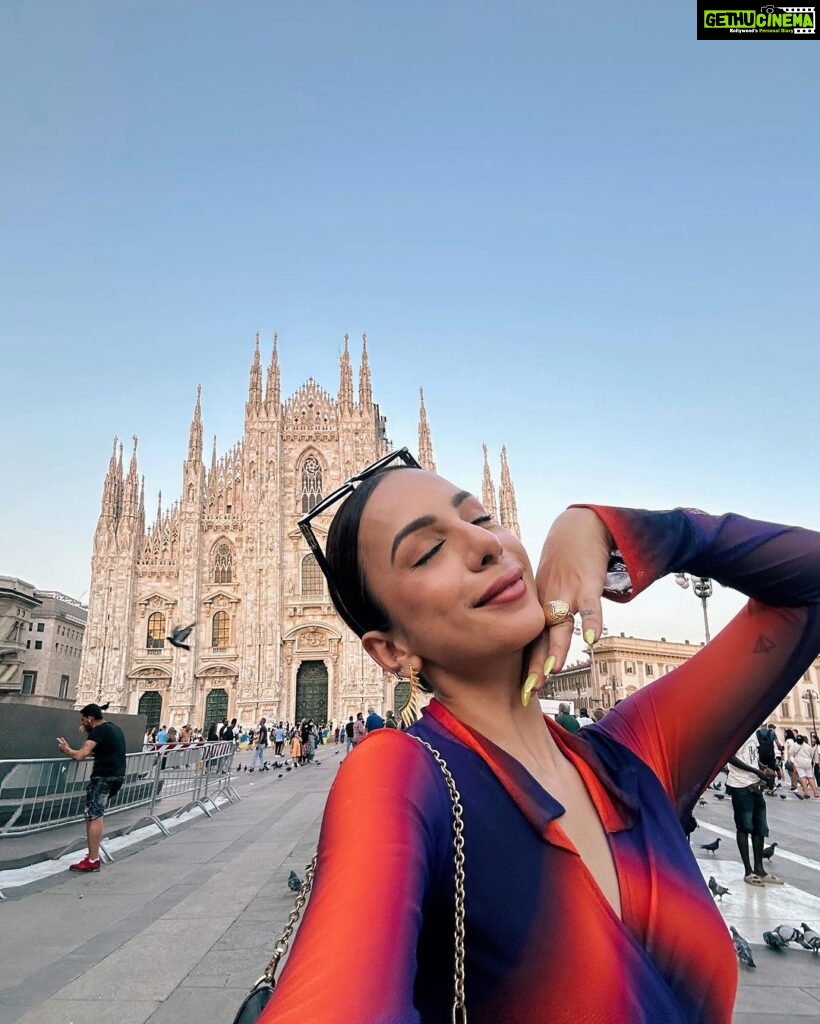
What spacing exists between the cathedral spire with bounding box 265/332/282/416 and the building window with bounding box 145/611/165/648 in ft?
38.1

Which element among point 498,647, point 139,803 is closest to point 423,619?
point 498,647

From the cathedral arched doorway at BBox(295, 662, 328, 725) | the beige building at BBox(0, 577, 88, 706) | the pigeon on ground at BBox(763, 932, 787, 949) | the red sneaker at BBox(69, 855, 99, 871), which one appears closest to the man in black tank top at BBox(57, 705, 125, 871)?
the red sneaker at BBox(69, 855, 99, 871)

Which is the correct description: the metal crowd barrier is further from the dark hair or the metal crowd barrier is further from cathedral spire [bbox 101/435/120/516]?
cathedral spire [bbox 101/435/120/516]

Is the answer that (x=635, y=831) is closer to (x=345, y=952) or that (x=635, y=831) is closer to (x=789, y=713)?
(x=345, y=952)

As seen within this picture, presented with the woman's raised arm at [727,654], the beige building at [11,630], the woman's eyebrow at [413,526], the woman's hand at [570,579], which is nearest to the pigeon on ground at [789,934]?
the woman's raised arm at [727,654]

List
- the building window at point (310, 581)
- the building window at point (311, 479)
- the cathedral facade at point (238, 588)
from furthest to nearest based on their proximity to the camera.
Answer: the building window at point (311, 479)
the building window at point (310, 581)
the cathedral facade at point (238, 588)

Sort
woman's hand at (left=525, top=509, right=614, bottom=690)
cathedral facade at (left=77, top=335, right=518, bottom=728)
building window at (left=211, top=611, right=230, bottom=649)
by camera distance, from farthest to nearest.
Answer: building window at (left=211, top=611, right=230, bottom=649) < cathedral facade at (left=77, top=335, right=518, bottom=728) < woman's hand at (left=525, top=509, right=614, bottom=690)

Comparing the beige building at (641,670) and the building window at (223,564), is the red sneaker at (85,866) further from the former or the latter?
the beige building at (641,670)

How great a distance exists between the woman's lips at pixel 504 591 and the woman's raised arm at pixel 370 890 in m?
0.26

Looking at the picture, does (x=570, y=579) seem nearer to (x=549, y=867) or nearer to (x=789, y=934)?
(x=549, y=867)

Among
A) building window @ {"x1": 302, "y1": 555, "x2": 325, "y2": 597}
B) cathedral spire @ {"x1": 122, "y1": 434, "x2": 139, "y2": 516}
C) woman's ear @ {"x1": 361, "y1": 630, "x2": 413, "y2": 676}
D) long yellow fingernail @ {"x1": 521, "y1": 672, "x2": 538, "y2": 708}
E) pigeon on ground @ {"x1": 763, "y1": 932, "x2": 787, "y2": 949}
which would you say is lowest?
pigeon on ground @ {"x1": 763, "y1": 932, "x2": 787, "y2": 949}

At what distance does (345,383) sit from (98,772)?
30.7 meters

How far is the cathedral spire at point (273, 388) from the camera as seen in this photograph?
112 ft

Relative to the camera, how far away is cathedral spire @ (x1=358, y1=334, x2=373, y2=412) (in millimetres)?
34688
